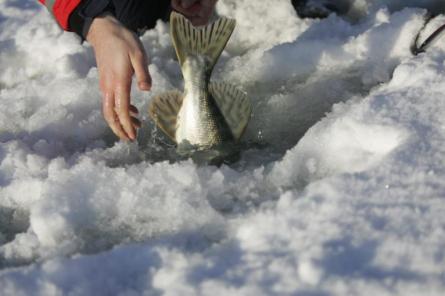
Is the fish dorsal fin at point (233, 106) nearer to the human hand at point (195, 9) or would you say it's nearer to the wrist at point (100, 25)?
the wrist at point (100, 25)

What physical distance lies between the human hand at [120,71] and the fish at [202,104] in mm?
310

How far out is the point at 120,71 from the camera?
2.13m

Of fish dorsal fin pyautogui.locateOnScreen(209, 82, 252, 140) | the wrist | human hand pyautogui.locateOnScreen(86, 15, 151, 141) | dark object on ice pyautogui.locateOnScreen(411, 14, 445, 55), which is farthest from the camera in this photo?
dark object on ice pyautogui.locateOnScreen(411, 14, 445, 55)

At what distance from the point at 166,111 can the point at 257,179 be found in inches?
23.9

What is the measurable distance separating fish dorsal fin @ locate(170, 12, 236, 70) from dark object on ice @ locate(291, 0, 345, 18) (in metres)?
1.35

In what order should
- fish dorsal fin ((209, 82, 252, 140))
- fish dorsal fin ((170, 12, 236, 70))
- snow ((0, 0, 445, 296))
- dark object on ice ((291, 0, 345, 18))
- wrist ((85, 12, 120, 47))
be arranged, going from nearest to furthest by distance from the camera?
snow ((0, 0, 445, 296)) → wrist ((85, 12, 120, 47)) → fish dorsal fin ((170, 12, 236, 70)) → fish dorsal fin ((209, 82, 252, 140)) → dark object on ice ((291, 0, 345, 18))

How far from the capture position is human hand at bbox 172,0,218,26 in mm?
3230

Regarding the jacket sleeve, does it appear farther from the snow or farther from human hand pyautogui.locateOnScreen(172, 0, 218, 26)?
human hand pyautogui.locateOnScreen(172, 0, 218, 26)

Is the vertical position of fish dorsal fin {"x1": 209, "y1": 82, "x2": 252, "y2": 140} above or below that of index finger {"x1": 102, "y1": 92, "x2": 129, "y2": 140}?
below

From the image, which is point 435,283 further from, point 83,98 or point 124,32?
point 83,98

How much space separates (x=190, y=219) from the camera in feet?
6.50

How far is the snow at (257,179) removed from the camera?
1668 mm

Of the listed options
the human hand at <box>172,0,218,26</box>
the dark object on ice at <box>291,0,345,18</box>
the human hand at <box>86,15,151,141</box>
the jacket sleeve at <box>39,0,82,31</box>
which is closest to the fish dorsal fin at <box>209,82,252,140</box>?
the human hand at <box>86,15,151,141</box>

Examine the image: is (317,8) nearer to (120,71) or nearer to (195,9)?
(195,9)
